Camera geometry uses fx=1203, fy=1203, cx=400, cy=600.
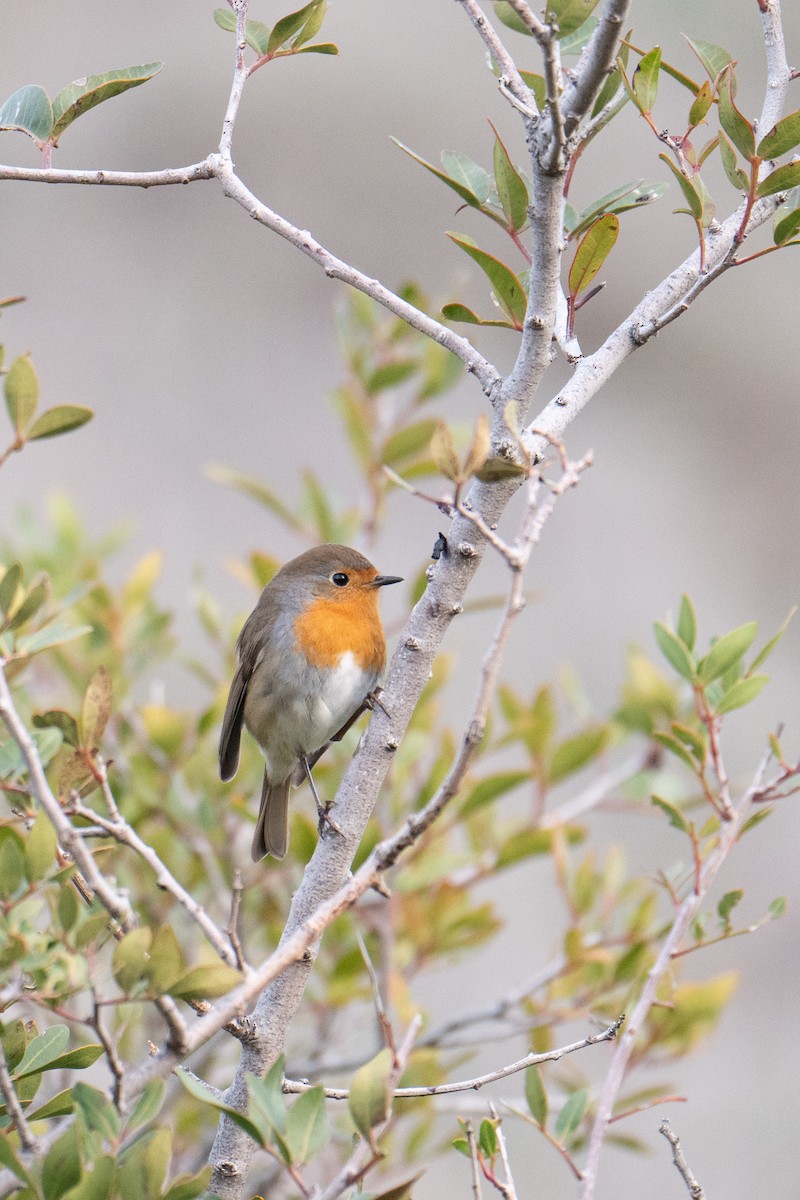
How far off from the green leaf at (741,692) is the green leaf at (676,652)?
61mm

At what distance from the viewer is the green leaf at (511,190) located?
1405 mm

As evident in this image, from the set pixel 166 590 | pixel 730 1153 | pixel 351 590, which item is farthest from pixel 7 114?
pixel 730 1153

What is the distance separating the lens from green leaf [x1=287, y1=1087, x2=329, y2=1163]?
1147 mm

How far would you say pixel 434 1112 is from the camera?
2.48 m

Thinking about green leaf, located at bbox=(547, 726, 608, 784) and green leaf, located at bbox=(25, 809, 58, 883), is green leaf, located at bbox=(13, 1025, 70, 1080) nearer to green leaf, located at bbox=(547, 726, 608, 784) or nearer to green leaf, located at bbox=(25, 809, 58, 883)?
green leaf, located at bbox=(25, 809, 58, 883)

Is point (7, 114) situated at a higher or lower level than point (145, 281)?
higher

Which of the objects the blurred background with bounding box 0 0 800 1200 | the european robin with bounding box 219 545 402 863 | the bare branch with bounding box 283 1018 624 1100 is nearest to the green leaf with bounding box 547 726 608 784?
the european robin with bounding box 219 545 402 863

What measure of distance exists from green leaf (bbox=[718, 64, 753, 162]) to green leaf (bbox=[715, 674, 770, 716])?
745mm

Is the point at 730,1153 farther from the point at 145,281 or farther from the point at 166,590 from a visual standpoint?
the point at 145,281

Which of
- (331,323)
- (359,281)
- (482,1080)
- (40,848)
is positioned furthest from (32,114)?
(331,323)

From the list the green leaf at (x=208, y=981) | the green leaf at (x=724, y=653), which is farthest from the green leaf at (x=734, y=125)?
the green leaf at (x=208, y=981)

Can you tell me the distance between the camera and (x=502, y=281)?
143 cm

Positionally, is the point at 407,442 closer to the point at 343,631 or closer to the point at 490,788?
the point at 343,631

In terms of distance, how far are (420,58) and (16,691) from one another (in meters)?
6.79
